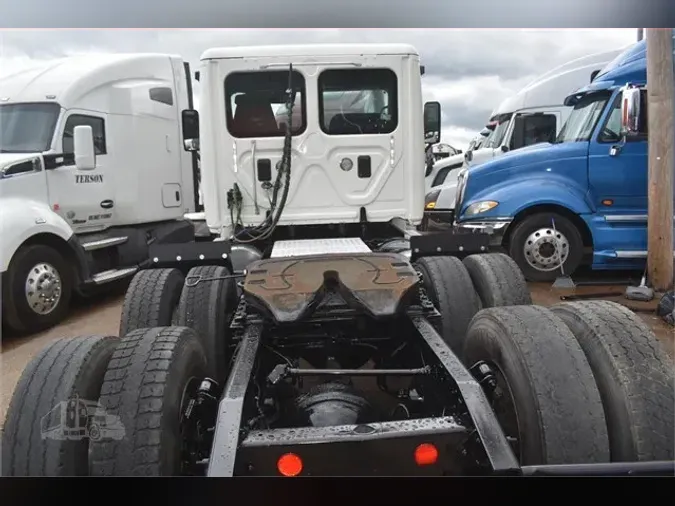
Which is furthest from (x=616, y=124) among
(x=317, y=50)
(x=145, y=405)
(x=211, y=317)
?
(x=145, y=405)

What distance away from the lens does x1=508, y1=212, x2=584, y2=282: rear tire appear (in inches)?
154

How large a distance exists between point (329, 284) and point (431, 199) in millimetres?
3144

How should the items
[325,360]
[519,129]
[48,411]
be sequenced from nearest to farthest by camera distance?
[48,411]
[325,360]
[519,129]

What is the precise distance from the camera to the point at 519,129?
6.32 metres

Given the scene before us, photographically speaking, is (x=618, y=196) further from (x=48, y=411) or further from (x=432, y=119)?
(x=48, y=411)

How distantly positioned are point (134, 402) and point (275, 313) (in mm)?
635

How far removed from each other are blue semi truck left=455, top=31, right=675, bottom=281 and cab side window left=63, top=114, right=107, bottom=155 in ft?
10.8

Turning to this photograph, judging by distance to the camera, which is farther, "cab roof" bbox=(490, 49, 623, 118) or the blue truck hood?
the blue truck hood

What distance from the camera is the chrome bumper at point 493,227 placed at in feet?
13.8

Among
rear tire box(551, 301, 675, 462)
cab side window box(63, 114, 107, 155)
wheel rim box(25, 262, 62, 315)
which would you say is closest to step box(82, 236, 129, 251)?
wheel rim box(25, 262, 62, 315)

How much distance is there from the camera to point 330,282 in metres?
2.29

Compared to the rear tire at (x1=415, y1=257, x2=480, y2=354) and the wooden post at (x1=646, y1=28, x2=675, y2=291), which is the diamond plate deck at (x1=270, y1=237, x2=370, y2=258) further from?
the wooden post at (x1=646, y1=28, x2=675, y2=291)
